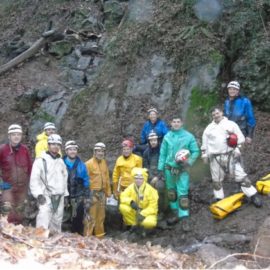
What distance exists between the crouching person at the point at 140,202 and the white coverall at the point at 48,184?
4.43ft

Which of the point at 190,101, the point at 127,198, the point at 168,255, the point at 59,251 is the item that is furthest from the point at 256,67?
the point at 59,251

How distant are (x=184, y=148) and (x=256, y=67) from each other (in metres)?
4.31

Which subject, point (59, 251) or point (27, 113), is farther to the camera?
point (27, 113)

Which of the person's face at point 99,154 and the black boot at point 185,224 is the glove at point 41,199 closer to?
the person's face at point 99,154

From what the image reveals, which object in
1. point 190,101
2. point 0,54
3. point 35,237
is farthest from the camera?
point 0,54

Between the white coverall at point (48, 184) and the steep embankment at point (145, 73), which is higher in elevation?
the steep embankment at point (145, 73)

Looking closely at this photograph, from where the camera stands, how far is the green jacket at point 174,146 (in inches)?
426

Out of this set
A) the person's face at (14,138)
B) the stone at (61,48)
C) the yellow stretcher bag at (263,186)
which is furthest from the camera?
the stone at (61,48)

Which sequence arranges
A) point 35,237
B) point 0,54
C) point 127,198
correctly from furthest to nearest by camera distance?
point 0,54
point 127,198
point 35,237

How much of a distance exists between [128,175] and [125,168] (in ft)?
0.49

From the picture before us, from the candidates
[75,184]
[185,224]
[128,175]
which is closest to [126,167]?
[128,175]

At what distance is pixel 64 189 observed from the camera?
9.61 m

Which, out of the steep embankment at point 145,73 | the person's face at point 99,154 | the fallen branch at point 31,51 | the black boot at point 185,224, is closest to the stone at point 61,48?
the steep embankment at point 145,73

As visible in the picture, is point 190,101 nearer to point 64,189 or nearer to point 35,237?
point 64,189
